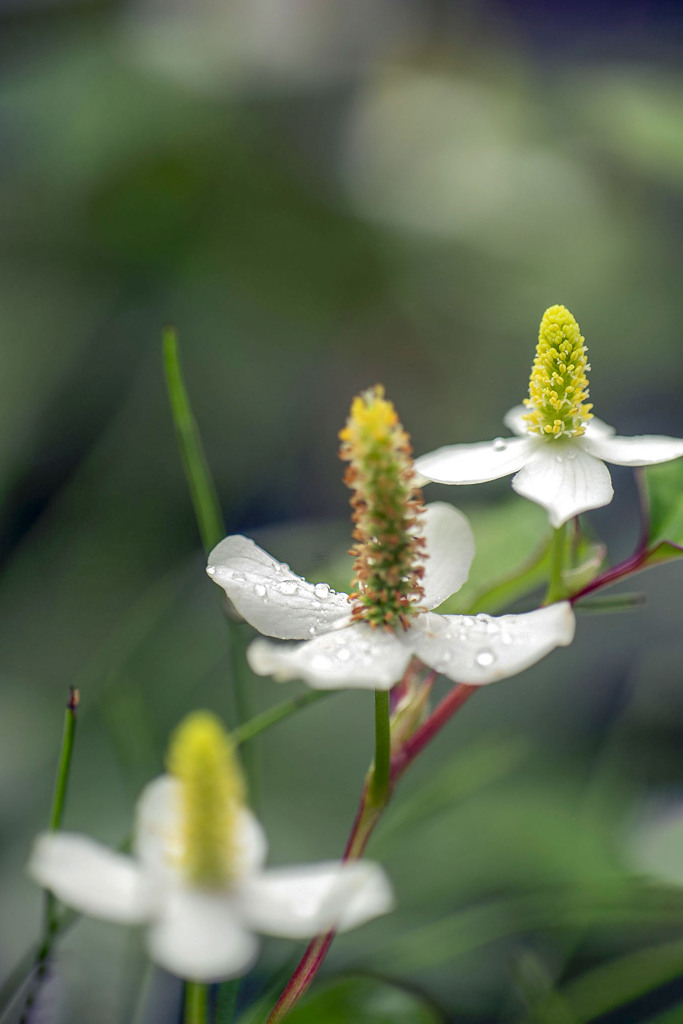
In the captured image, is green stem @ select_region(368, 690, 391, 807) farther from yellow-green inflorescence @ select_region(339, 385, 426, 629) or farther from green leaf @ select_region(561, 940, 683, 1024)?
green leaf @ select_region(561, 940, 683, 1024)

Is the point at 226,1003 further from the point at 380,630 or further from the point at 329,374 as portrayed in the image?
the point at 329,374

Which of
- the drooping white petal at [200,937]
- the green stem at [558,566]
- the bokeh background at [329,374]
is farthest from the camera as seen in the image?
the bokeh background at [329,374]

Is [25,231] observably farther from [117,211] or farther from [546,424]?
[546,424]

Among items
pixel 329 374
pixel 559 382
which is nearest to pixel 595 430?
pixel 559 382

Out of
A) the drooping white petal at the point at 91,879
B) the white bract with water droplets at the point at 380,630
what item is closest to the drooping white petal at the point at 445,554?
the white bract with water droplets at the point at 380,630

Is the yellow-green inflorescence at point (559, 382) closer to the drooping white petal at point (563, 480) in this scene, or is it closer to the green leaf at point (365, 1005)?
the drooping white petal at point (563, 480)

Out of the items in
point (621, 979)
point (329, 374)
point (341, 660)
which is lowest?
point (621, 979)

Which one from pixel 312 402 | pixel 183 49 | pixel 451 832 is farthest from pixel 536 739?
pixel 183 49
